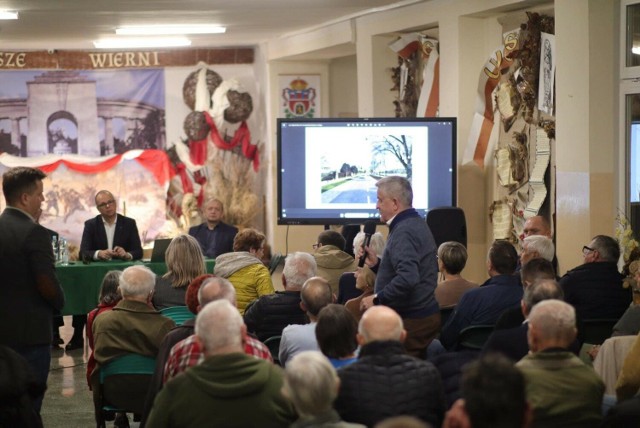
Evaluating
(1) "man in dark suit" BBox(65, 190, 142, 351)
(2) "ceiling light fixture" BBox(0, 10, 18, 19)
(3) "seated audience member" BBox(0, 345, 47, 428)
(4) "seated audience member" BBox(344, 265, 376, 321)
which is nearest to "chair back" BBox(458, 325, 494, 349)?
(4) "seated audience member" BBox(344, 265, 376, 321)

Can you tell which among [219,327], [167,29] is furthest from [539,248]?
[167,29]

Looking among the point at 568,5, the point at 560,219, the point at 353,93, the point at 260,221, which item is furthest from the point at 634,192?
the point at 260,221

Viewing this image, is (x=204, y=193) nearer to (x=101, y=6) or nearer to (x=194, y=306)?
(x=101, y=6)

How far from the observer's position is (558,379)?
13.7ft

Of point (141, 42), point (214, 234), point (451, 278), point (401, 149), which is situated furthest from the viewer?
point (141, 42)

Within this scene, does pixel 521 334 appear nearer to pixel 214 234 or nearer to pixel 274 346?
pixel 274 346

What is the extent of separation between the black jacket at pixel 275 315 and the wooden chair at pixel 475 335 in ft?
2.91

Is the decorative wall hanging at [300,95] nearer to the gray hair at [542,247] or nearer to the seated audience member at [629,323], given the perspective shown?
the gray hair at [542,247]

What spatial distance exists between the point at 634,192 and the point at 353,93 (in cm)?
716

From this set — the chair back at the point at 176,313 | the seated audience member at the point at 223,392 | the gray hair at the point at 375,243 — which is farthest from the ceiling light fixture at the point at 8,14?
the seated audience member at the point at 223,392

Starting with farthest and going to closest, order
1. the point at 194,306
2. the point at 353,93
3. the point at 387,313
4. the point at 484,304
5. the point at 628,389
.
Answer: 1. the point at 353,93
2. the point at 484,304
3. the point at 194,306
4. the point at 628,389
5. the point at 387,313

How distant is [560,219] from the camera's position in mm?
8555

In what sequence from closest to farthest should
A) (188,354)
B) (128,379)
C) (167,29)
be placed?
(188,354) < (128,379) < (167,29)

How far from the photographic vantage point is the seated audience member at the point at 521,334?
487 cm
